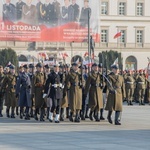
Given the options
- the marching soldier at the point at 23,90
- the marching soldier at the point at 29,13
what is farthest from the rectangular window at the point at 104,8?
the marching soldier at the point at 23,90

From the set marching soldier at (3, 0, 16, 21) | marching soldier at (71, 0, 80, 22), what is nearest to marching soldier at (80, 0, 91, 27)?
marching soldier at (71, 0, 80, 22)

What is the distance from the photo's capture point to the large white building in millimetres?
88312

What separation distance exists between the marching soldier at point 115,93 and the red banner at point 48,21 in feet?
150

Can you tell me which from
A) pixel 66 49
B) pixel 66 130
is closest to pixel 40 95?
pixel 66 130

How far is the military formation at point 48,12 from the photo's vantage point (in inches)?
2670

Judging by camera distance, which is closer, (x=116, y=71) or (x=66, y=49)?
(x=116, y=71)

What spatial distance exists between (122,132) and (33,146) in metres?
3.69

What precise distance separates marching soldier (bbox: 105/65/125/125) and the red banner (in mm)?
45639

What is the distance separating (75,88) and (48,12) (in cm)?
5007

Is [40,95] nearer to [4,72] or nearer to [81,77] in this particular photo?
[81,77]

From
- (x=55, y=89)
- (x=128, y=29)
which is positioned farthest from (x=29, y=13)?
(x=55, y=89)

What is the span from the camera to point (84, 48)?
8400 cm

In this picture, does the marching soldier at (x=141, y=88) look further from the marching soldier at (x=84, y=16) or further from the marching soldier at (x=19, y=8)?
the marching soldier at (x=19, y=8)

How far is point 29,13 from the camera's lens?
69.1 meters
